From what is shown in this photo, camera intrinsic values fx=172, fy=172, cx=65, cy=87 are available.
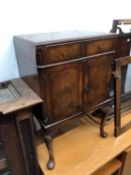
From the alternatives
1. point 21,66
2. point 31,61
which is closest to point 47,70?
point 31,61

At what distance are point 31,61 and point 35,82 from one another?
122 mm

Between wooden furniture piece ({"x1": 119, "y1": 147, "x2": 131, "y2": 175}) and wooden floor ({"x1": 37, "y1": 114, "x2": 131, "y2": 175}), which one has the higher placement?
wooden floor ({"x1": 37, "y1": 114, "x2": 131, "y2": 175})

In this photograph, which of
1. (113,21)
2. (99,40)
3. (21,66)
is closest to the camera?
(99,40)

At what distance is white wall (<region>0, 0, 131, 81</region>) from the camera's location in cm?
111

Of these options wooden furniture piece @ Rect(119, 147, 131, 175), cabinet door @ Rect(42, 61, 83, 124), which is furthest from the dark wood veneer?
wooden furniture piece @ Rect(119, 147, 131, 175)

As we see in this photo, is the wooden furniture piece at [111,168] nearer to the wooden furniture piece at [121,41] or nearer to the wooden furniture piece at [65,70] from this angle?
the wooden furniture piece at [65,70]

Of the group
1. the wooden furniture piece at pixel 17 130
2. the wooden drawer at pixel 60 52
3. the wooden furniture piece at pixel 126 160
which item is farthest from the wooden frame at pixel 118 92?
the wooden furniture piece at pixel 17 130

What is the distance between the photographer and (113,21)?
4.99 ft

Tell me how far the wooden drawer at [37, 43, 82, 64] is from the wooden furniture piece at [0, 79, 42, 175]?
0.77 ft

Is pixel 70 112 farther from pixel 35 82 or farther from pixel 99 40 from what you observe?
pixel 99 40

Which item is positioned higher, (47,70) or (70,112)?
(47,70)

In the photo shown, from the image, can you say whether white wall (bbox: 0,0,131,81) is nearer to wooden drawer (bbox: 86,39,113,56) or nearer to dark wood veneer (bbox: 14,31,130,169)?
dark wood veneer (bbox: 14,31,130,169)

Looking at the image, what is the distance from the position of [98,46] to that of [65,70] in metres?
0.27

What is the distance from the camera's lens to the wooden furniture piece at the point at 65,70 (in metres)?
0.92
